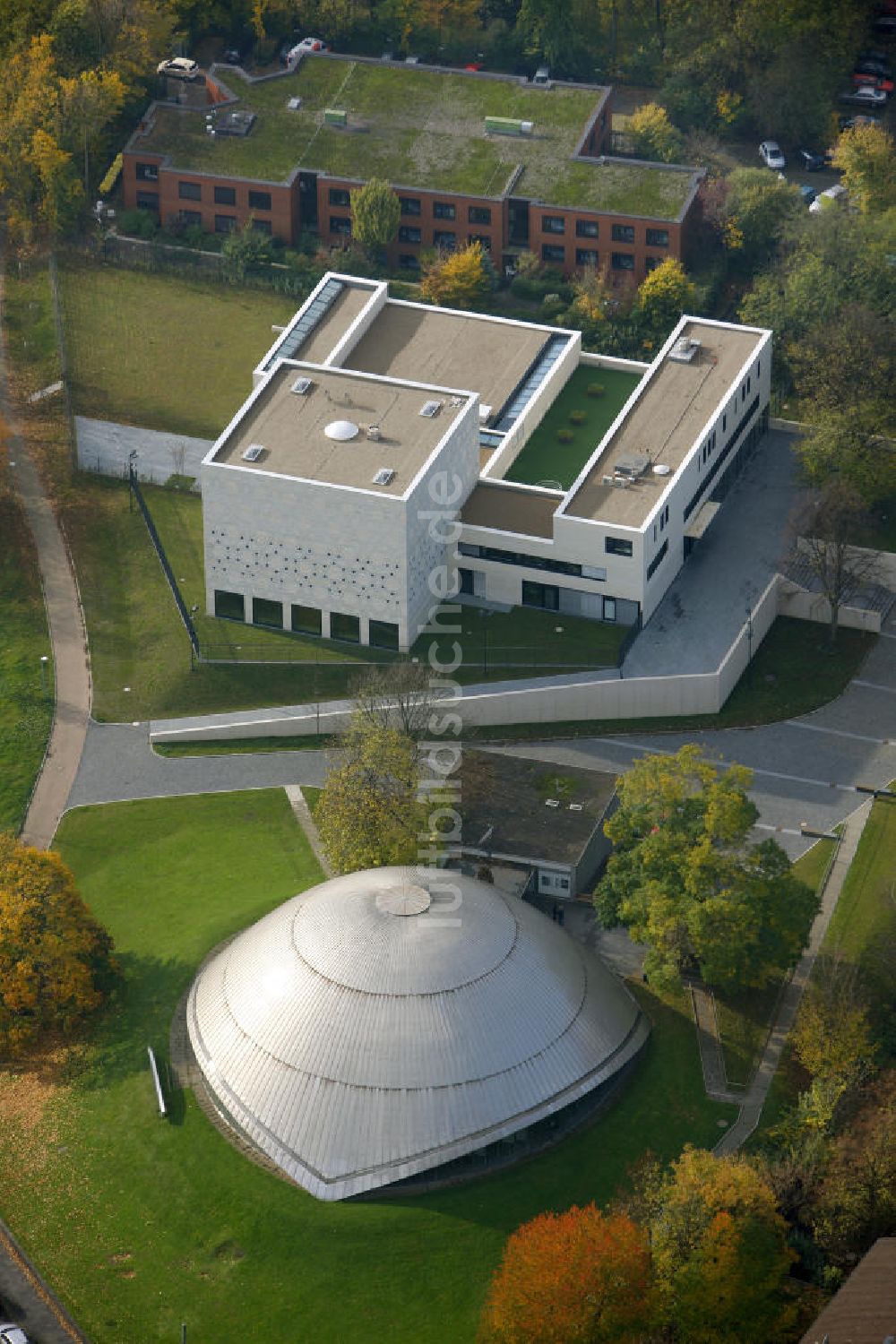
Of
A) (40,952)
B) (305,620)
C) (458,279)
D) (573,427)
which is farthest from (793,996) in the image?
(458,279)

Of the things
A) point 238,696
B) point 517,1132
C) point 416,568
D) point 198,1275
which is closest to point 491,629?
point 416,568

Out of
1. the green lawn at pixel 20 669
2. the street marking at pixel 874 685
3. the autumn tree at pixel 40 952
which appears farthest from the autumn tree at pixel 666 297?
the autumn tree at pixel 40 952

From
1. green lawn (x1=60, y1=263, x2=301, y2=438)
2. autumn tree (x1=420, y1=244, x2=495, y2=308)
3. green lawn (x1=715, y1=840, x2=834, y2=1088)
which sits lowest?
green lawn (x1=715, y1=840, x2=834, y2=1088)

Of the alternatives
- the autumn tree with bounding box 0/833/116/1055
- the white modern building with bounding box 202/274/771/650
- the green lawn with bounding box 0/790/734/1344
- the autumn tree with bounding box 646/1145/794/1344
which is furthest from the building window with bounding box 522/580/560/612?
the autumn tree with bounding box 646/1145/794/1344

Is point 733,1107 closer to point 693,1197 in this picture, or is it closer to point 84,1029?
point 693,1197

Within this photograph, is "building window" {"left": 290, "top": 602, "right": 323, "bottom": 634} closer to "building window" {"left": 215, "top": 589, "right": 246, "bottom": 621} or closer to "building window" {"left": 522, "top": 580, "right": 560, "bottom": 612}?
"building window" {"left": 215, "top": 589, "right": 246, "bottom": 621}

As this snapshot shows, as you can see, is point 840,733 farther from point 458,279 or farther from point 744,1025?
point 458,279
